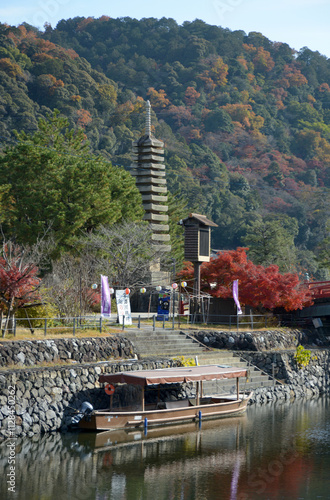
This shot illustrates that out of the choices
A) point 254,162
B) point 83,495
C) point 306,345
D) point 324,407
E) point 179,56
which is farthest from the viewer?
point 179,56

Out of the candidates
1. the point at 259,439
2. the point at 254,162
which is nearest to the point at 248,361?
the point at 259,439

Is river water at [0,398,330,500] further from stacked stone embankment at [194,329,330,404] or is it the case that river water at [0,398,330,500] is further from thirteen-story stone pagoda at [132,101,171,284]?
thirteen-story stone pagoda at [132,101,171,284]

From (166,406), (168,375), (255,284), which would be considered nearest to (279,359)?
(255,284)

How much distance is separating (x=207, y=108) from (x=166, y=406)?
102789 mm

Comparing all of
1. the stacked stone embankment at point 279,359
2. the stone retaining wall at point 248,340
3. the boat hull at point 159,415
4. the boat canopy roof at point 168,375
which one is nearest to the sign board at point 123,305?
the stone retaining wall at point 248,340

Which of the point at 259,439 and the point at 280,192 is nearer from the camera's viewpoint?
the point at 259,439

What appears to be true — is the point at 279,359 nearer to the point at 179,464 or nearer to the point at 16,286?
the point at 179,464

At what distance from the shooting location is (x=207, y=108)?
120 metres

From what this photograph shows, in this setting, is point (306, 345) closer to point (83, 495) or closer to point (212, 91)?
point (83, 495)

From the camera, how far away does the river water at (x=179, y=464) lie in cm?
1582

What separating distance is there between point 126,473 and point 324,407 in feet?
46.2

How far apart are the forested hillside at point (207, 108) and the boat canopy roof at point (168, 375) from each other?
24761mm

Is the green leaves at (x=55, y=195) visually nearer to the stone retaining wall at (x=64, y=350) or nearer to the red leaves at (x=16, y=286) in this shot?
the red leaves at (x=16, y=286)

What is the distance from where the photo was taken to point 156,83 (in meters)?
128
